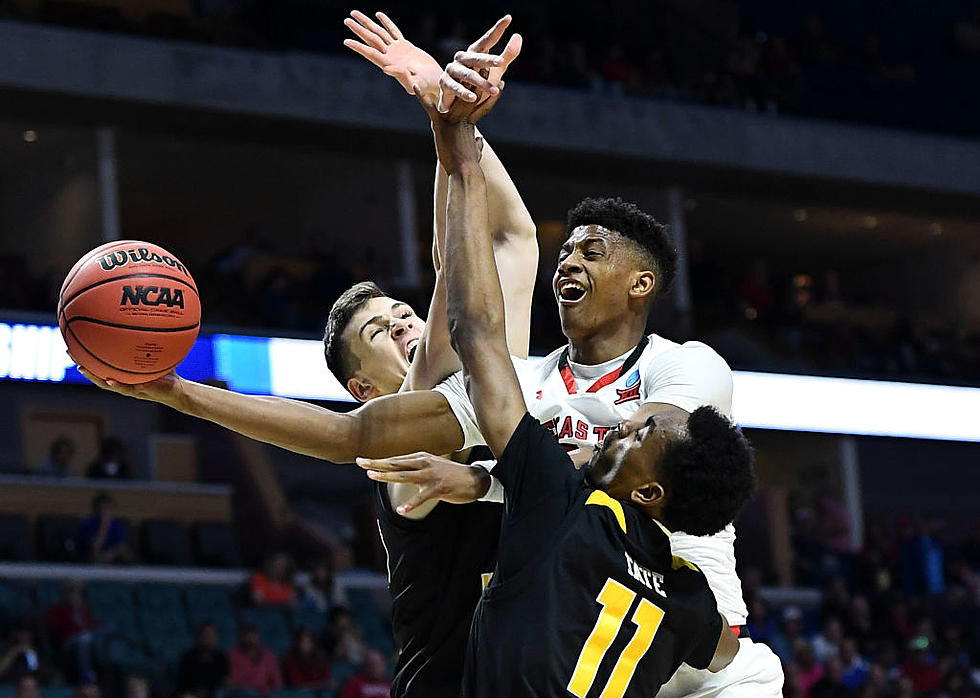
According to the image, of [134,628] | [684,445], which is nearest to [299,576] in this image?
[134,628]

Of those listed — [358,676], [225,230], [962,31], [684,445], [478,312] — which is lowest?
[358,676]

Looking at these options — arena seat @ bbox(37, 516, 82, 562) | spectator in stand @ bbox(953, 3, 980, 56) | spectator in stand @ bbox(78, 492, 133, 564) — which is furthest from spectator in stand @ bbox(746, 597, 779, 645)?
spectator in stand @ bbox(953, 3, 980, 56)

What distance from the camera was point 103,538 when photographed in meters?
14.3

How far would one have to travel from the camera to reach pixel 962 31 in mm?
22422

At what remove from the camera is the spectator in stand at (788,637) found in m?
15.5

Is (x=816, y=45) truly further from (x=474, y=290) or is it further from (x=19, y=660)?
(x=474, y=290)

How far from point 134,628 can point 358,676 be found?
2246 millimetres

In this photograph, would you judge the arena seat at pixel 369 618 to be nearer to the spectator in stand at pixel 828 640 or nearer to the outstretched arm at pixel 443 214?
the spectator in stand at pixel 828 640

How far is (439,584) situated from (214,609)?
10006 mm

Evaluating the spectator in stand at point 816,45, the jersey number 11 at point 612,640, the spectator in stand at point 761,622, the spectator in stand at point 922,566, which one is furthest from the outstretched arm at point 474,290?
the spectator in stand at point 816,45

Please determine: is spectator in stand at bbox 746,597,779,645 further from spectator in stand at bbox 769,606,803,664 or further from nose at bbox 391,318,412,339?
nose at bbox 391,318,412,339

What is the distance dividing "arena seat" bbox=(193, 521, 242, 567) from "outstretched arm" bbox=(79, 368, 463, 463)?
1135 centimetres

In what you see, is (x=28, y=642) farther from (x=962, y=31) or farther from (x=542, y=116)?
(x=962, y=31)

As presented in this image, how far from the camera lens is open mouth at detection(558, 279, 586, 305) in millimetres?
4238
